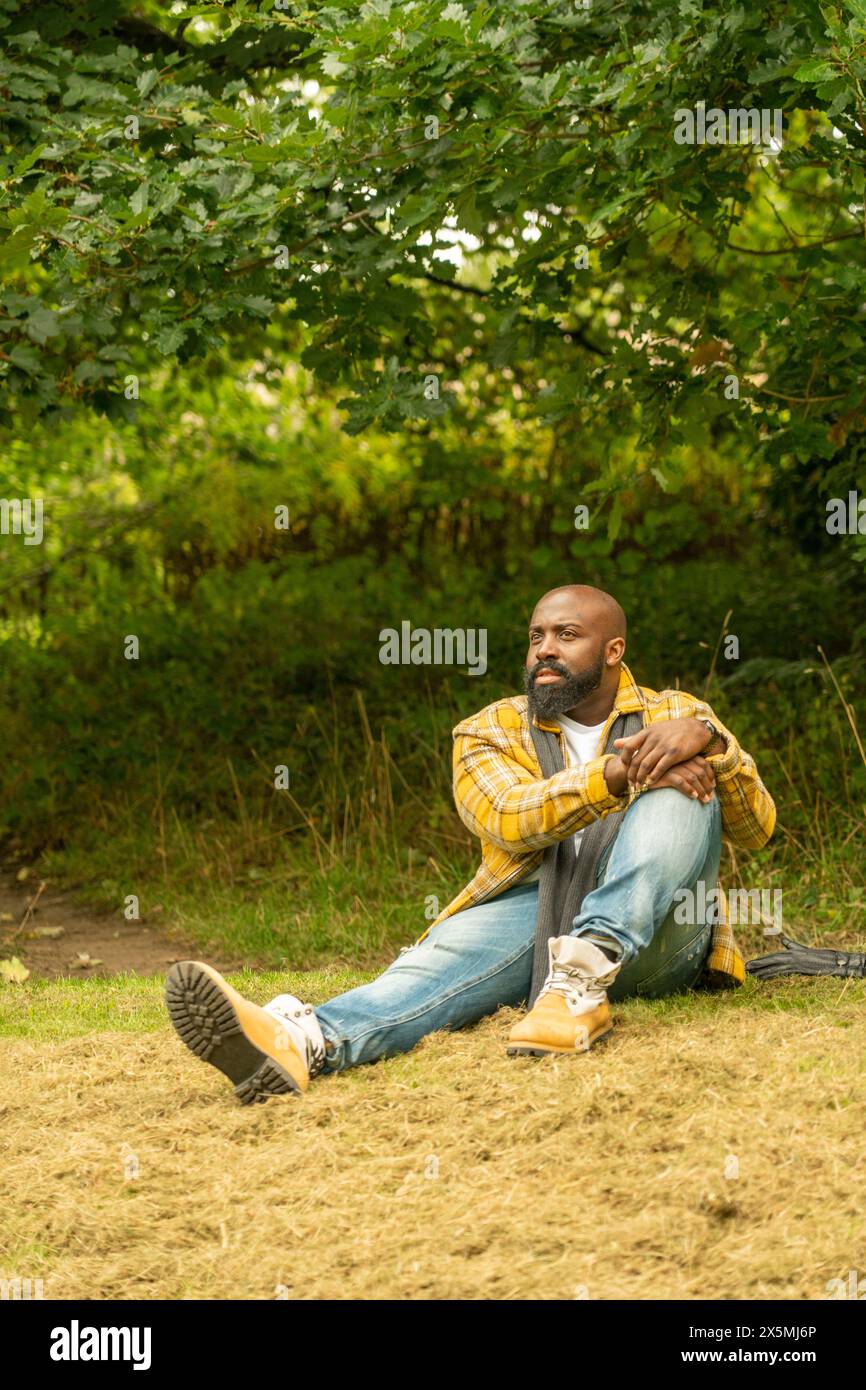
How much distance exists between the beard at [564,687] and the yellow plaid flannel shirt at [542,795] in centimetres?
8

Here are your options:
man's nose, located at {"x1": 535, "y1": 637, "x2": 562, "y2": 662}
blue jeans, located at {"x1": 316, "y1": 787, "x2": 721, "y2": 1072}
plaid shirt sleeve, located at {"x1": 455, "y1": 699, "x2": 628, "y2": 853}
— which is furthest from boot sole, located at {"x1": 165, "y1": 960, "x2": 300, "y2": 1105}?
man's nose, located at {"x1": 535, "y1": 637, "x2": 562, "y2": 662}

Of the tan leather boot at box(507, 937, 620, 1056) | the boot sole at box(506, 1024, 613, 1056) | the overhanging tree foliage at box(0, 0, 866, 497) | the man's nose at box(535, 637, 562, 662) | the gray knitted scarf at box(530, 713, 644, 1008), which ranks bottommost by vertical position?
the boot sole at box(506, 1024, 613, 1056)

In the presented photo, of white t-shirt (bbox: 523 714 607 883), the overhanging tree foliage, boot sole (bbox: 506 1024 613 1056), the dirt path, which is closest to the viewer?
boot sole (bbox: 506 1024 613 1056)

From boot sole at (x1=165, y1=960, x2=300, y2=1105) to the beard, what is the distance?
1.28 metres

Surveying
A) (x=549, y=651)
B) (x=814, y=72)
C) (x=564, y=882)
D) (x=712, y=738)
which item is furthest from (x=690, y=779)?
(x=814, y=72)

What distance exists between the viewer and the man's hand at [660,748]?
3.90 metres

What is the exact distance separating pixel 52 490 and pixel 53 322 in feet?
23.9

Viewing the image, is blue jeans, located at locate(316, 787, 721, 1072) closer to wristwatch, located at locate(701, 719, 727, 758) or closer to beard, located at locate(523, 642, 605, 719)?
wristwatch, located at locate(701, 719, 727, 758)

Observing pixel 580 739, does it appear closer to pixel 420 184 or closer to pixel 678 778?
pixel 678 778

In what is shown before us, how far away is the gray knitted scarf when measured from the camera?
13.6 feet

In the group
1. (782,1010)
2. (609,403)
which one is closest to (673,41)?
(609,403)

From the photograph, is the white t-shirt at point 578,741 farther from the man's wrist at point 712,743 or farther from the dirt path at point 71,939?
the dirt path at point 71,939

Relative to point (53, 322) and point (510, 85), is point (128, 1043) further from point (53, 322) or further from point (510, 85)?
point (510, 85)
